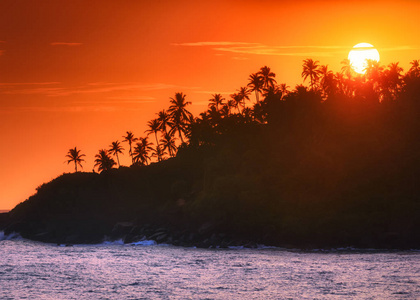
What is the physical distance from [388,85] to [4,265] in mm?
93447

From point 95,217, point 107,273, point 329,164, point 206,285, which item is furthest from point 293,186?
point 206,285

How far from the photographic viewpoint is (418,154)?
11944 cm

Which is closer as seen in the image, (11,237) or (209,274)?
(209,274)

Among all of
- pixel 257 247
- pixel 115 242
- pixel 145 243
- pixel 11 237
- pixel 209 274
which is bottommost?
pixel 209 274

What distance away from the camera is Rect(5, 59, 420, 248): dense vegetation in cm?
11062

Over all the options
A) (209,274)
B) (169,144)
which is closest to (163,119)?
(169,144)

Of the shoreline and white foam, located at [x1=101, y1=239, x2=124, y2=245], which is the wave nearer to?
the shoreline

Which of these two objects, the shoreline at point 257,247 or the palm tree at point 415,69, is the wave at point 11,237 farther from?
the palm tree at point 415,69

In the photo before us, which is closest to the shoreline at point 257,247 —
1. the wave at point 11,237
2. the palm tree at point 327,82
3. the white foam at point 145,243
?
the white foam at point 145,243

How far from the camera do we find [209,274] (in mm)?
74750

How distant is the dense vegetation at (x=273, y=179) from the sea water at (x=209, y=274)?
30.4 feet

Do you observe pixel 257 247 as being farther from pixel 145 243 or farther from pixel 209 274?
pixel 209 274

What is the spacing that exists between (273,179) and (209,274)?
166 ft

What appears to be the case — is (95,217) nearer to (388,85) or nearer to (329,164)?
(329,164)
